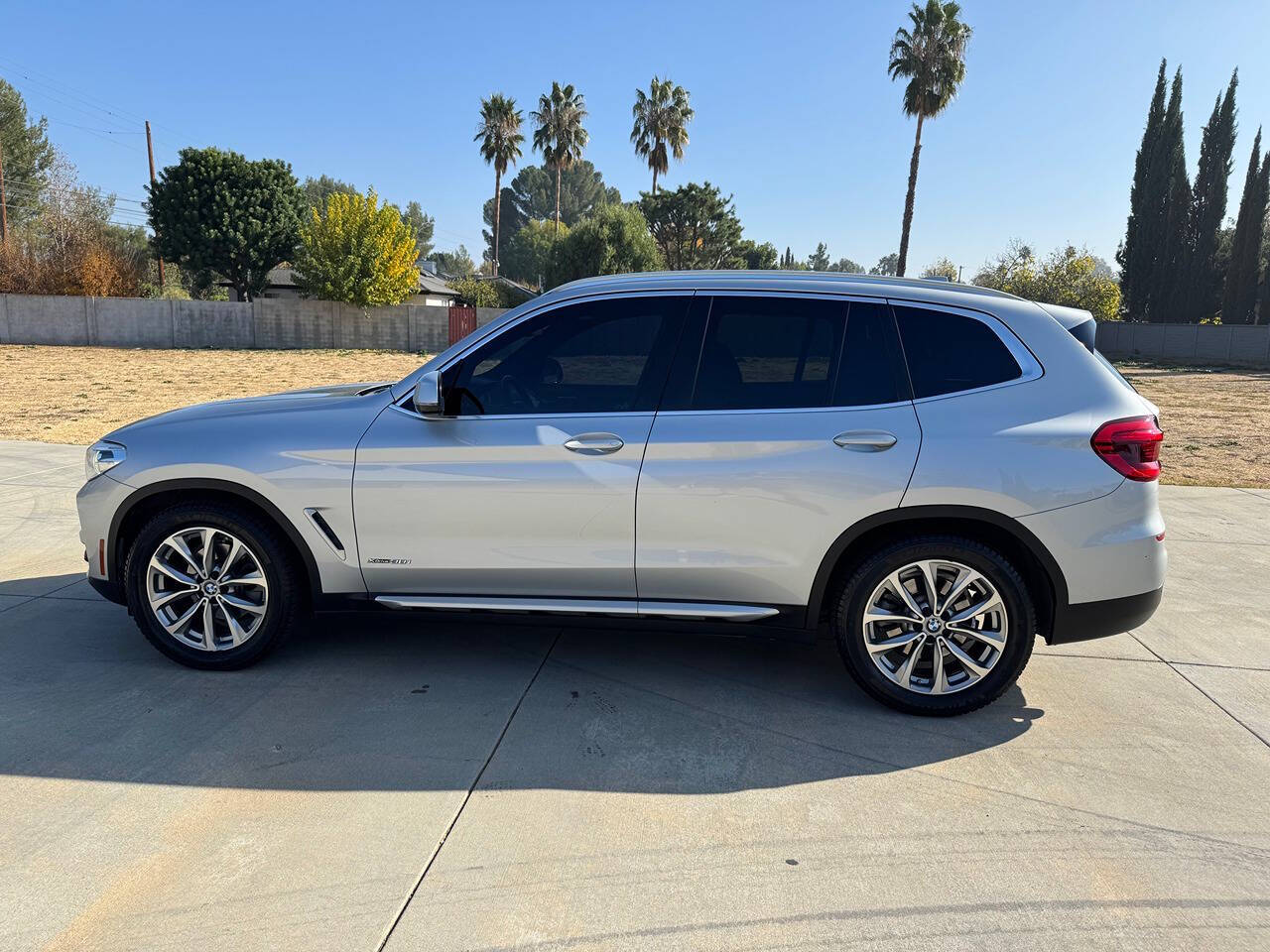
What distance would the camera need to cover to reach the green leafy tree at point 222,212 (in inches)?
1586

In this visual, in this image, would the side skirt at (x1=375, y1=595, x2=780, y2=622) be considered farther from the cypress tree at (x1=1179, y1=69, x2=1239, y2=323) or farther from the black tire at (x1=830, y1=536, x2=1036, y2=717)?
the cypress tree at (x1=1179, y1=69, x2=1239, y2=323)

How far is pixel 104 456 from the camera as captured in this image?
4.15 m

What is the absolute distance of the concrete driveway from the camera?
2533 millimetres

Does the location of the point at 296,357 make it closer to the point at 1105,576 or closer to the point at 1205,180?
the point at 1105,576

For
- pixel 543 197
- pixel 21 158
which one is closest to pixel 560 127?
pixel 21 158

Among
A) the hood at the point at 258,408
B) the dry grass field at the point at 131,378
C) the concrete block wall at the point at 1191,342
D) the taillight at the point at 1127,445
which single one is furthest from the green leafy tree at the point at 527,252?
the taillight at the point at 1127,445

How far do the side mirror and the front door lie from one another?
0.28 feet

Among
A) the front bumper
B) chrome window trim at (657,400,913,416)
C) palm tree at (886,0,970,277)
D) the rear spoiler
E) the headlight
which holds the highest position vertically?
palm tree at (886,0,970,277)

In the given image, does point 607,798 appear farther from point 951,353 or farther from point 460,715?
point 951,353

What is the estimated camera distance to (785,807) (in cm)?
314

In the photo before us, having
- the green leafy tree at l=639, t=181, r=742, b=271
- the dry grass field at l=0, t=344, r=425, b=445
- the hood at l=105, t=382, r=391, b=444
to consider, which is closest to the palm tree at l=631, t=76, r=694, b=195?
the green leafy tree at l=639, t=181, r=742, b=271

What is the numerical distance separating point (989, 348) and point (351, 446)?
280 cm

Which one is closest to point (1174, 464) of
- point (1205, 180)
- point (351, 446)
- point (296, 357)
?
point (351, 446)

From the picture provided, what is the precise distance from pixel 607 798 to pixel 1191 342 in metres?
49.3
